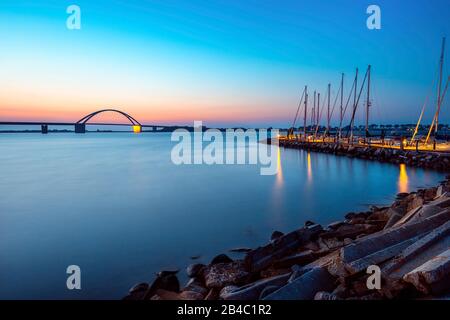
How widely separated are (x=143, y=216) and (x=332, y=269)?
7.29 metres

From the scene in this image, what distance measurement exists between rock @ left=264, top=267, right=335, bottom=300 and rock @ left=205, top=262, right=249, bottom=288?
3.54 feet

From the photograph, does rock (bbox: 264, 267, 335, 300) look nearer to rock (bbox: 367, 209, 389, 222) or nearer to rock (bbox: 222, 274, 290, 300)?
rock (bbox: 222, 274, 290, 300)

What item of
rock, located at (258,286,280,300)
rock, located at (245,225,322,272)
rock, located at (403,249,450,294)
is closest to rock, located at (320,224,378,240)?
rock, located at (245,225,322,272)

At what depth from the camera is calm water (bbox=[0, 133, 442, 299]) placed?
20.2 ft

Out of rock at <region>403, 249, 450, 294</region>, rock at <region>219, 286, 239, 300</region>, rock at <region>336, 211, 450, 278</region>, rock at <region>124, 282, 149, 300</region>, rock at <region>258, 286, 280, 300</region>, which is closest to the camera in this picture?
rock at <region>403, 249, 450, 294</region>

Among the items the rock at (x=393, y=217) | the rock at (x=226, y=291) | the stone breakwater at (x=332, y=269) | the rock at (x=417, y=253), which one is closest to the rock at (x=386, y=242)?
the stone breakwater at (x=332, y=269)

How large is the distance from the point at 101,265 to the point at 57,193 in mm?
9909

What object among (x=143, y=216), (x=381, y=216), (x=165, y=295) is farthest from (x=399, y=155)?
(x=165, y=295)

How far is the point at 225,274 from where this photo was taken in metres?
4.96

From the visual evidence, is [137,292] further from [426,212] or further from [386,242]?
[426,212]

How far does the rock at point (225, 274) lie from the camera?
15.6 feet
